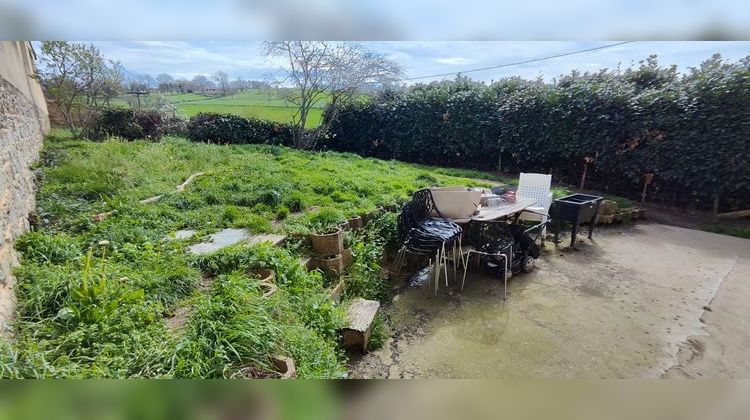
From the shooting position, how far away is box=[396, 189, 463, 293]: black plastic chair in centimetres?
355

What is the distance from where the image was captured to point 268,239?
10.9ft

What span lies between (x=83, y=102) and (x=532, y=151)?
1107cm

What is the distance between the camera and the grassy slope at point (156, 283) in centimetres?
165

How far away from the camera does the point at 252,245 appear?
309cm

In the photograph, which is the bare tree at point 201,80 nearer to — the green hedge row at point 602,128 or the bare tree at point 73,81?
the bare tree at point 73,81

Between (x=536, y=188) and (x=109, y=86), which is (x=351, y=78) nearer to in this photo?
(x=109, y=86)

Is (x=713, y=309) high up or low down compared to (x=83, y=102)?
down

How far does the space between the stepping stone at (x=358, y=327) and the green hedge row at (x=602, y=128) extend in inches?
215

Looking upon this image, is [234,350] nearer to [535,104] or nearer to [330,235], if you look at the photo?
[330,235]

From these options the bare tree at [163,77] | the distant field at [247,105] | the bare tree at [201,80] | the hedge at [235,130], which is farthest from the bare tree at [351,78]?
the bare tree at [163,77]

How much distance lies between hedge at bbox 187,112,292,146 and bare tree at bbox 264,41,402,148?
1.98ft

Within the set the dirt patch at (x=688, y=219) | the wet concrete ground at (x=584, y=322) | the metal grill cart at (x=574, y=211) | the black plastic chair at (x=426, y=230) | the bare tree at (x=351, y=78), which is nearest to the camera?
the wet concrete ground at (x=584, y=322)

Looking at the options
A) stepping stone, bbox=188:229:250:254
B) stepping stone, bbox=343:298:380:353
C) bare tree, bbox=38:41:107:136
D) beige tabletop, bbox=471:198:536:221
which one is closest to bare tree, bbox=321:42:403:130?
bare tree, bbox=38:41:107:136
